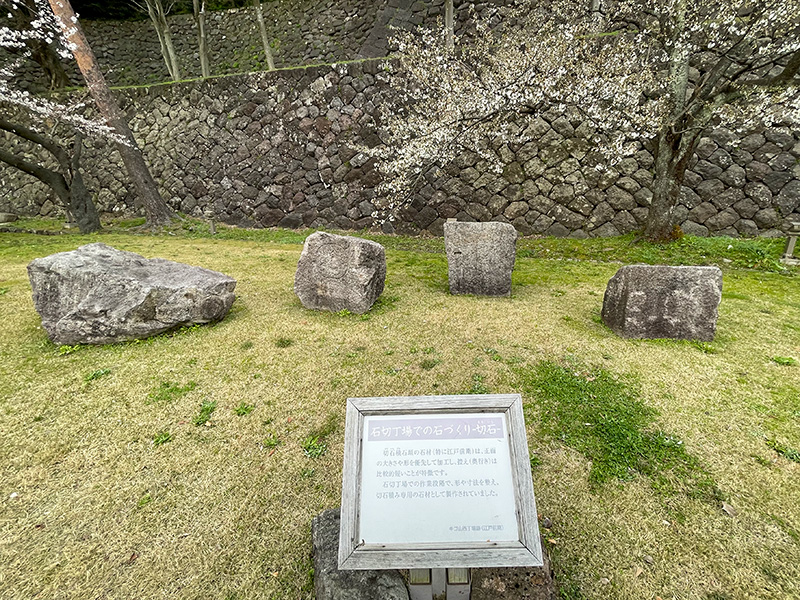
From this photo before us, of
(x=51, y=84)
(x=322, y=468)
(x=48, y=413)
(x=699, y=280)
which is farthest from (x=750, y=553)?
(x=51, y=84)

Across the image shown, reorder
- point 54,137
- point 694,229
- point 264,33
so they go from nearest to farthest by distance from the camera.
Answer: point 694,229 → point 264,33 → point 54,137

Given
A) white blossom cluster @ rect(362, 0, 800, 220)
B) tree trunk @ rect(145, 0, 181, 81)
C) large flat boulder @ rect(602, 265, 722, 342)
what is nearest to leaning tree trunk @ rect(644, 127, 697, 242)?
white blossom cluster @ rect(362, 0, 800, 220)

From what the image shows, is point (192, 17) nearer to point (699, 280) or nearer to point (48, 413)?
point (48, 413)

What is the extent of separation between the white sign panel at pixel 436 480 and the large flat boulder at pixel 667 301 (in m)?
3.37

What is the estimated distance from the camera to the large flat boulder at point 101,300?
4.10 m

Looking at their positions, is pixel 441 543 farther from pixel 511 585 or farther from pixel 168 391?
pixel 168 391

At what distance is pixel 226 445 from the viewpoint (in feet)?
9.53

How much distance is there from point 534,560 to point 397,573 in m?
0.69

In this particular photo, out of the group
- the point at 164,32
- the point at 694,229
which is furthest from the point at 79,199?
the point at 694,229

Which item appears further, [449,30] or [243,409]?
[449,30]

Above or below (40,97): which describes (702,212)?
below

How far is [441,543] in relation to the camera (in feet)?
5.05

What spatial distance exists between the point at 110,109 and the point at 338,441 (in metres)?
11.9

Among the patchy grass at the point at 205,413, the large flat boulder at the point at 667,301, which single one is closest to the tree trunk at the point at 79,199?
the patchy grass at the point at 205,413
